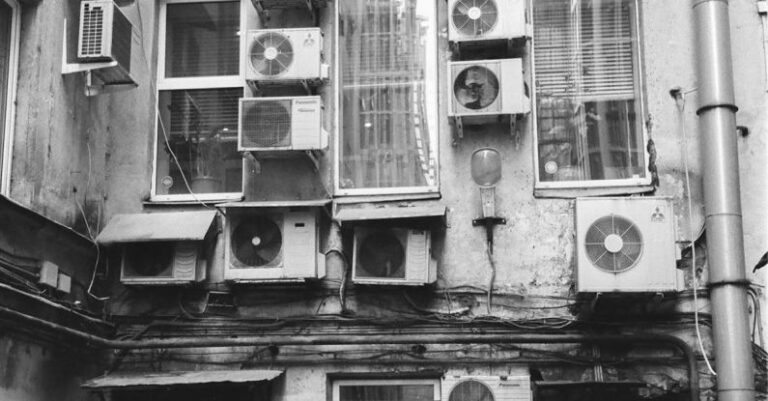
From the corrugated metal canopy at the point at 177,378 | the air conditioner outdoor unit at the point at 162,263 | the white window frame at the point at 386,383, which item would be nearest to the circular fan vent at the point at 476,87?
the white window frame at the point at 386,383

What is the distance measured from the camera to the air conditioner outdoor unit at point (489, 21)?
8.70m

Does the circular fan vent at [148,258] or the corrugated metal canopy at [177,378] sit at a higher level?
the circular fan vent at [148,258]

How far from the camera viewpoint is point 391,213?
845 centimetres

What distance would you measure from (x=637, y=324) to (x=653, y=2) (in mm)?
2953

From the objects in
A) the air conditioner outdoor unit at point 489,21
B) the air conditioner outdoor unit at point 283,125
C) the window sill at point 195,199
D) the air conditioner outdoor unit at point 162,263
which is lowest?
the air conditioner outdoor unit at point 162,263

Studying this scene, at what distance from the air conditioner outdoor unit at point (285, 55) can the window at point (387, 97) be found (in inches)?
21.1

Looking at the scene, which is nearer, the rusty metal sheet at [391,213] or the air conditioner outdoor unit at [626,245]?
the air conditioner outdoor unit at [626,245]

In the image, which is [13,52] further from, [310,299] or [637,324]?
[637,324]

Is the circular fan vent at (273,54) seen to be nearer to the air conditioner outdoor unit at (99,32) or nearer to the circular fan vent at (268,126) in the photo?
the circular fan vent at (268,126)

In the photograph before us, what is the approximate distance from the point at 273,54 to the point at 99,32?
1507mm

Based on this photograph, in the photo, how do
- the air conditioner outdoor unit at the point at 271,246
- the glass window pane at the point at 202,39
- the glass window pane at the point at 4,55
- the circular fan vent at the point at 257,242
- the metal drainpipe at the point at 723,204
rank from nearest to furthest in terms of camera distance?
the metal drainpipe at the point at 723,204 → the glass window pane at the point at 4,55 → the air conditioner outdoor unit at the point at 271,246 → the circular fan vent at the point at 257,242 → the glass window pane at the point at 202,39

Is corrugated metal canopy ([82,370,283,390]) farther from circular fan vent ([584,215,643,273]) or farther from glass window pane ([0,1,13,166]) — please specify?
circular fan vent ([584,215,643,273])

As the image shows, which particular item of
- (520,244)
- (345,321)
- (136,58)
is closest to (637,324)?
(520,244)

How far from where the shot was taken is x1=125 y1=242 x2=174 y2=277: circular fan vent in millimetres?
8711
